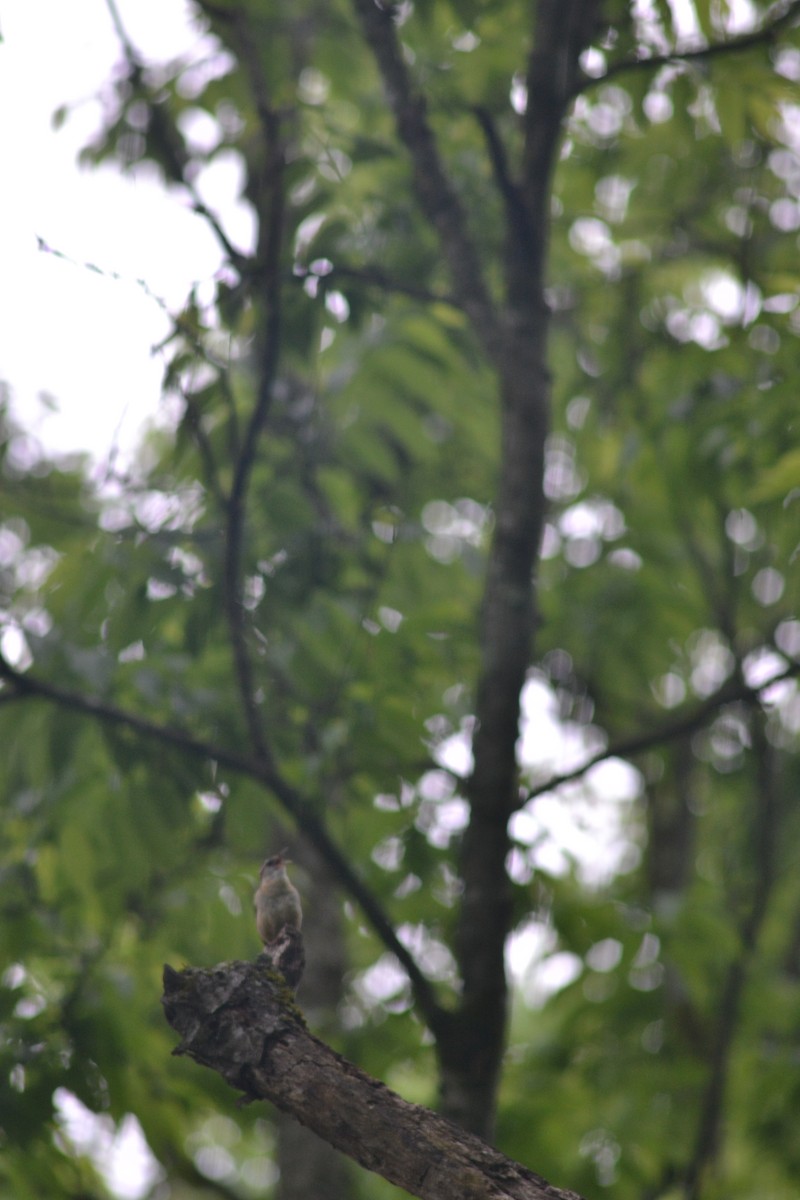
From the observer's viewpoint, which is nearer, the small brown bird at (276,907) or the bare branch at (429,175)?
the small brown bird at (276,907)

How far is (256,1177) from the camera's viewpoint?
11.2m

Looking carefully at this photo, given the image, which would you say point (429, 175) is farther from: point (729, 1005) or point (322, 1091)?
point (729, 1005)

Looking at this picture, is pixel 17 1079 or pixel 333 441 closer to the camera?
pixel 17 1079

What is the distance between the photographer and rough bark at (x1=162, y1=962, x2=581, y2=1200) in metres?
1.79

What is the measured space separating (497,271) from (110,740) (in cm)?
315

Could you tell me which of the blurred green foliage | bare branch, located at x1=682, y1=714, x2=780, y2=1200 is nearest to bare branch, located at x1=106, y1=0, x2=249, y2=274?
the blurred green foliage

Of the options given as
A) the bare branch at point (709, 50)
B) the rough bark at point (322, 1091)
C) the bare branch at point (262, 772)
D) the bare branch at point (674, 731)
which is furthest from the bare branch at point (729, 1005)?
the rough bark at point (322, 1091)

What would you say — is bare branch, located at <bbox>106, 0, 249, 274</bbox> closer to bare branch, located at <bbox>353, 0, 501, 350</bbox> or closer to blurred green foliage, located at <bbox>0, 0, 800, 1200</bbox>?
blurred green foliage, located at <bbox>0, 0, 800, 1200</bbox>

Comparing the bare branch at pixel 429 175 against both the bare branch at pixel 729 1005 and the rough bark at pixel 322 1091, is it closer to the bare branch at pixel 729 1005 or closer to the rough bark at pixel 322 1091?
the bare branch at pixel 729 1005

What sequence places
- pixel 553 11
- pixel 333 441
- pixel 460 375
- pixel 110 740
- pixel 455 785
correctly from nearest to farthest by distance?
pixel 110 740, pixel 553 11, pixel 455 785, pixel 333 441, pixel 460 375

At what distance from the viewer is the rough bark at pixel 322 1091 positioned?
70.4 inches

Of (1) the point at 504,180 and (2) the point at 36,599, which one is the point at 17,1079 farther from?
(1) the point at 504,180

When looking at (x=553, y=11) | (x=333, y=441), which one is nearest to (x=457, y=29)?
(x=553, y=11)

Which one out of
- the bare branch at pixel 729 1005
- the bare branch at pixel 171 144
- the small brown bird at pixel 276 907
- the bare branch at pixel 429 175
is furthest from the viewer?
the bare branch at pixel 729 1005
